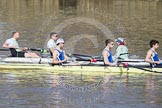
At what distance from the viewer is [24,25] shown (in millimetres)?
58938

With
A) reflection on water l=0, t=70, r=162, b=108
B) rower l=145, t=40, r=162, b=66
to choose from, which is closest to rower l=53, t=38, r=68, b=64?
reflection on water l=0, t=70, r=162, b=108

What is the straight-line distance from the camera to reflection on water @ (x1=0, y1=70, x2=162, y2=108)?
20.7 metres

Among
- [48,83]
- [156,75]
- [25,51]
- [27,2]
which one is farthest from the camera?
[27,2]

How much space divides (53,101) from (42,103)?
49 cm

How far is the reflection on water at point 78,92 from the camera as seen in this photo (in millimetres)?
20719

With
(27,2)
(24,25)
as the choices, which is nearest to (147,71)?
(24,25)

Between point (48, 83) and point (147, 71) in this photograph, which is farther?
point (147, 71)

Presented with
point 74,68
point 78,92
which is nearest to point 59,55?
point 74,68

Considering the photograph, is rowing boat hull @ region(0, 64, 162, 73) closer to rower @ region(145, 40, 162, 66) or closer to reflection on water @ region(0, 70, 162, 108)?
reflection on water @ region(0, 70, 162, 108)

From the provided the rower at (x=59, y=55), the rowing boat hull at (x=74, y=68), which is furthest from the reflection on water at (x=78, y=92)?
the rower at (x=59, y=55)

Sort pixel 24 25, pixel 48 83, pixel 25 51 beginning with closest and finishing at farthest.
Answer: pixel 48 83, pixel 25 51, pixel 24 25

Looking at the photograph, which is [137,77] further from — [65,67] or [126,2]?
[126,2]

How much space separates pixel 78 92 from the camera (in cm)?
2289

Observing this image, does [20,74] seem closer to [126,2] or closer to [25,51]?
[25,51]
